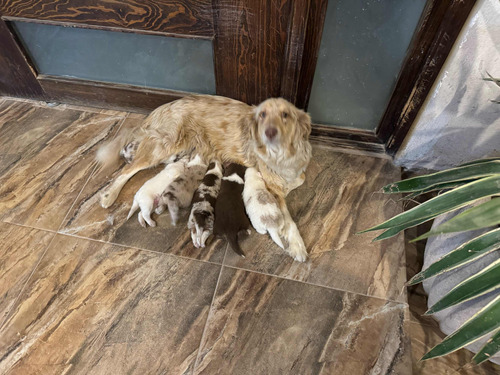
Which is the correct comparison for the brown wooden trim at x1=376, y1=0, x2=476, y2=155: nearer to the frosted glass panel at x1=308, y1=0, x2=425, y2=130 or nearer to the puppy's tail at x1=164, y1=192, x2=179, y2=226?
the frosted glass panel at x1=308, y1=0, x2=425, y2=130

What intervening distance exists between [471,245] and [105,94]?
258 centimetres

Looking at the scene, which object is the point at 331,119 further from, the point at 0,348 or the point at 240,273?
the point at 0,348

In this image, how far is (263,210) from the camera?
71.8 inches

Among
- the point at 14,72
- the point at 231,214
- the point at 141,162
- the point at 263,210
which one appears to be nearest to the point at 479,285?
the point at 263,210

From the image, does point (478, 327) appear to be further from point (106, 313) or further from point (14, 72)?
point (14, 72)

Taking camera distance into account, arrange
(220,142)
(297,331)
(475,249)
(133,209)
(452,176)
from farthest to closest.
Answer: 1. (220,142)
2. (133,209)
3. (297,331)
4. (452,176)
5. (475,249)

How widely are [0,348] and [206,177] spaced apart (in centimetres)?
134

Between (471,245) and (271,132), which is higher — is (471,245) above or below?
above

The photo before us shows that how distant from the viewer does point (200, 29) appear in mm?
2041

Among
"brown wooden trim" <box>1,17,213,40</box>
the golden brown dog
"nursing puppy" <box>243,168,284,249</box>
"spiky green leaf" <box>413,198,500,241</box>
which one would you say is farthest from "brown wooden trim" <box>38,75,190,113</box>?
"spiky green leaf" <box>413,198,500,241</box>

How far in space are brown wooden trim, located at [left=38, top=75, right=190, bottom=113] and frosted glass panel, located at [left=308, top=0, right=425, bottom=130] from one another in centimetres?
104

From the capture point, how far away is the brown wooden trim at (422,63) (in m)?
1.68

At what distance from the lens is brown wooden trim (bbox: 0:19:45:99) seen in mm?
2350

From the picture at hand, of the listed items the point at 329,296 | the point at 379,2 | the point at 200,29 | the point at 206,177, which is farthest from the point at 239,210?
the point at 379,2
